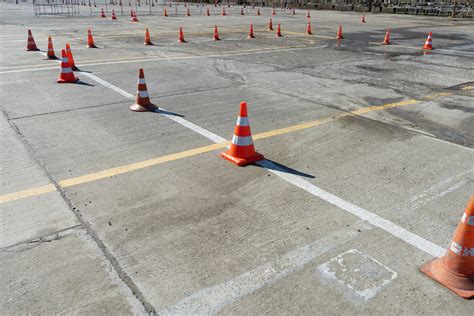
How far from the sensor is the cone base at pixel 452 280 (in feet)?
10.1

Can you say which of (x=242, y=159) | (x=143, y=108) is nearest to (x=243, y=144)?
(x=242, y=159)

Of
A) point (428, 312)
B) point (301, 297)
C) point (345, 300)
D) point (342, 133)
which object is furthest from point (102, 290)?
point (342, 133)

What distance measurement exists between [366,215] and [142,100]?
16.2 ft

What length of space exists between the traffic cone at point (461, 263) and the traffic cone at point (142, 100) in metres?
5.73

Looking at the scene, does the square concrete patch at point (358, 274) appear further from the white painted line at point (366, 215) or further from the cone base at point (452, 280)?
the white painted line at point (366, 215)

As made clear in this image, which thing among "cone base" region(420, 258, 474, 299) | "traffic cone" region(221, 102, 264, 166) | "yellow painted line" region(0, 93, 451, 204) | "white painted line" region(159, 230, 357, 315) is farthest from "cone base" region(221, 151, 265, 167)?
"cone base" region(420, 258, 474, 299)

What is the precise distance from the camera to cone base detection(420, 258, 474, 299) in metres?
3.08

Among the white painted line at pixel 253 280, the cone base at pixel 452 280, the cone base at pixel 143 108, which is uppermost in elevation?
the cone base at pixel 143 108

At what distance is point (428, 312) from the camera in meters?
2.89

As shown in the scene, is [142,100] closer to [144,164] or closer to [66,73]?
[144,164]

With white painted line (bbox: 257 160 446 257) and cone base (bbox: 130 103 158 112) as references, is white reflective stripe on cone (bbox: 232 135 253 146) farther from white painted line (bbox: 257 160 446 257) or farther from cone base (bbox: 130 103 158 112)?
cone base (bbox: 130 103 158 112)

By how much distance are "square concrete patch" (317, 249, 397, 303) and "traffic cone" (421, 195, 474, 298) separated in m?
0.38

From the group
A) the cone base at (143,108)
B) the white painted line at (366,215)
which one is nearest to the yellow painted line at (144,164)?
the white painted line at (366,215)

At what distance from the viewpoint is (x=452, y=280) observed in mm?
3152
